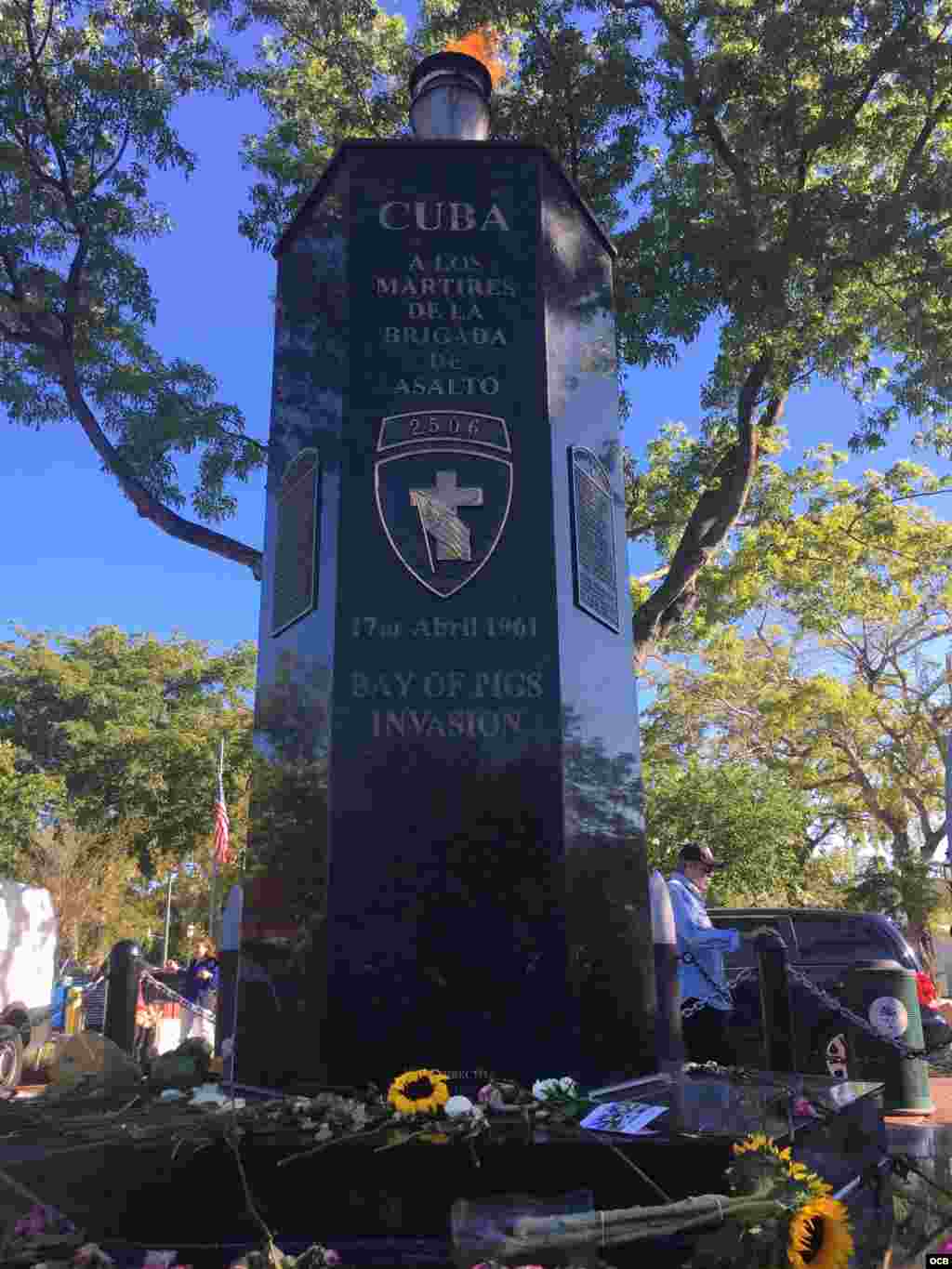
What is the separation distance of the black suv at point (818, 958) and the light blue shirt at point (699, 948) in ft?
10.9

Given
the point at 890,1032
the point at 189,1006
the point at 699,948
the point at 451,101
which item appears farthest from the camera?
the point at 189,1006

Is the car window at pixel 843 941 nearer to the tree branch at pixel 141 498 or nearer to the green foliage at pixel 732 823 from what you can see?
the tree branch at pixel 141 498

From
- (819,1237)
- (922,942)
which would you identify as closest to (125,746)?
(922,942)

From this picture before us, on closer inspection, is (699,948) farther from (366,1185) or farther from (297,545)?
(366,1185)

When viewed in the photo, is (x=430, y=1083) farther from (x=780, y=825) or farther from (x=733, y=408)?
(x=780, y=825)

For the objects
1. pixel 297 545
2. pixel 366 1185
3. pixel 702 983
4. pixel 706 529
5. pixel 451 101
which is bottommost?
pixel 366 1185

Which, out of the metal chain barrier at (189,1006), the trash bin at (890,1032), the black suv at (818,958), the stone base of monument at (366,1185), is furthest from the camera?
the metal chain barrier at (189,1006)

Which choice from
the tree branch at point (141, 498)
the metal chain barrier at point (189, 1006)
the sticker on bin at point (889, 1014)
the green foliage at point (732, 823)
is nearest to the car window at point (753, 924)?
the sticker on bin at point (889, 1014)

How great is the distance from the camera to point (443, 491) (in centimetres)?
415

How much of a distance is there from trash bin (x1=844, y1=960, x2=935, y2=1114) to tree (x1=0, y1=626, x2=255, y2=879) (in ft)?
90.7

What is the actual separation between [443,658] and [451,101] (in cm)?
312

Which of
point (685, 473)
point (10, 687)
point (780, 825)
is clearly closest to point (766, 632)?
point (780, 825)

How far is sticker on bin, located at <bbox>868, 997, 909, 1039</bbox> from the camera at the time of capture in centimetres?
873

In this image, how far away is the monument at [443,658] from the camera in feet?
11.9
